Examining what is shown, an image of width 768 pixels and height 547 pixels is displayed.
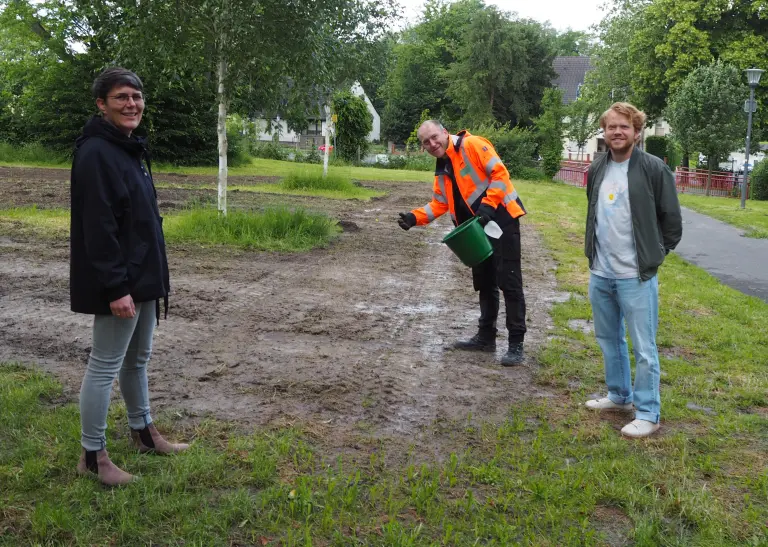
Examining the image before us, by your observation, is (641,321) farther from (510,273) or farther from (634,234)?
(510,273)

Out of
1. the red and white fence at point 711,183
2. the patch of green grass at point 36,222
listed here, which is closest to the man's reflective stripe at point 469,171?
the patch of green grass at point 36,222

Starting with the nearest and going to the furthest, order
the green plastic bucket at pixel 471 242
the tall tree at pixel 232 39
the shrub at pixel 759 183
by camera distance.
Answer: the green plastic bucket at pixel 471 242, the tall tree at pixel 232 39, the shrub at pixel 759 183

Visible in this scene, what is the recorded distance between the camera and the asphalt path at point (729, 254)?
1033cm

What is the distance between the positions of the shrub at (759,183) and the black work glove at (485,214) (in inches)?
1168

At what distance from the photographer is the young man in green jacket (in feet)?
14.4

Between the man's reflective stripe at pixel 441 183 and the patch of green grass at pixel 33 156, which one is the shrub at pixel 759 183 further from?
the man's reflective stripe at pixel 441 183

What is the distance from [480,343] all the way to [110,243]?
364cm

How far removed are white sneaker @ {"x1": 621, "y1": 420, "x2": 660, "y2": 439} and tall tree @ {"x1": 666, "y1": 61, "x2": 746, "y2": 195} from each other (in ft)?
103

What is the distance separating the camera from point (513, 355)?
5.90 metres

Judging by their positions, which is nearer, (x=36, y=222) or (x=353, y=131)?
(x=36, y=222)

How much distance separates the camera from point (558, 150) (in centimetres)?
3941

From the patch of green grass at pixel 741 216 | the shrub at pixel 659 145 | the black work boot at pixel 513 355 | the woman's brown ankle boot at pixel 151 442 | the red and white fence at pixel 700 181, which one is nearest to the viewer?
the woman's brown ankle boot at pixel 151 442

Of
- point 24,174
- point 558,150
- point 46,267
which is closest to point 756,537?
point 46,267

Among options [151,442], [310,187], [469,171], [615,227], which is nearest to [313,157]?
[310,187]
